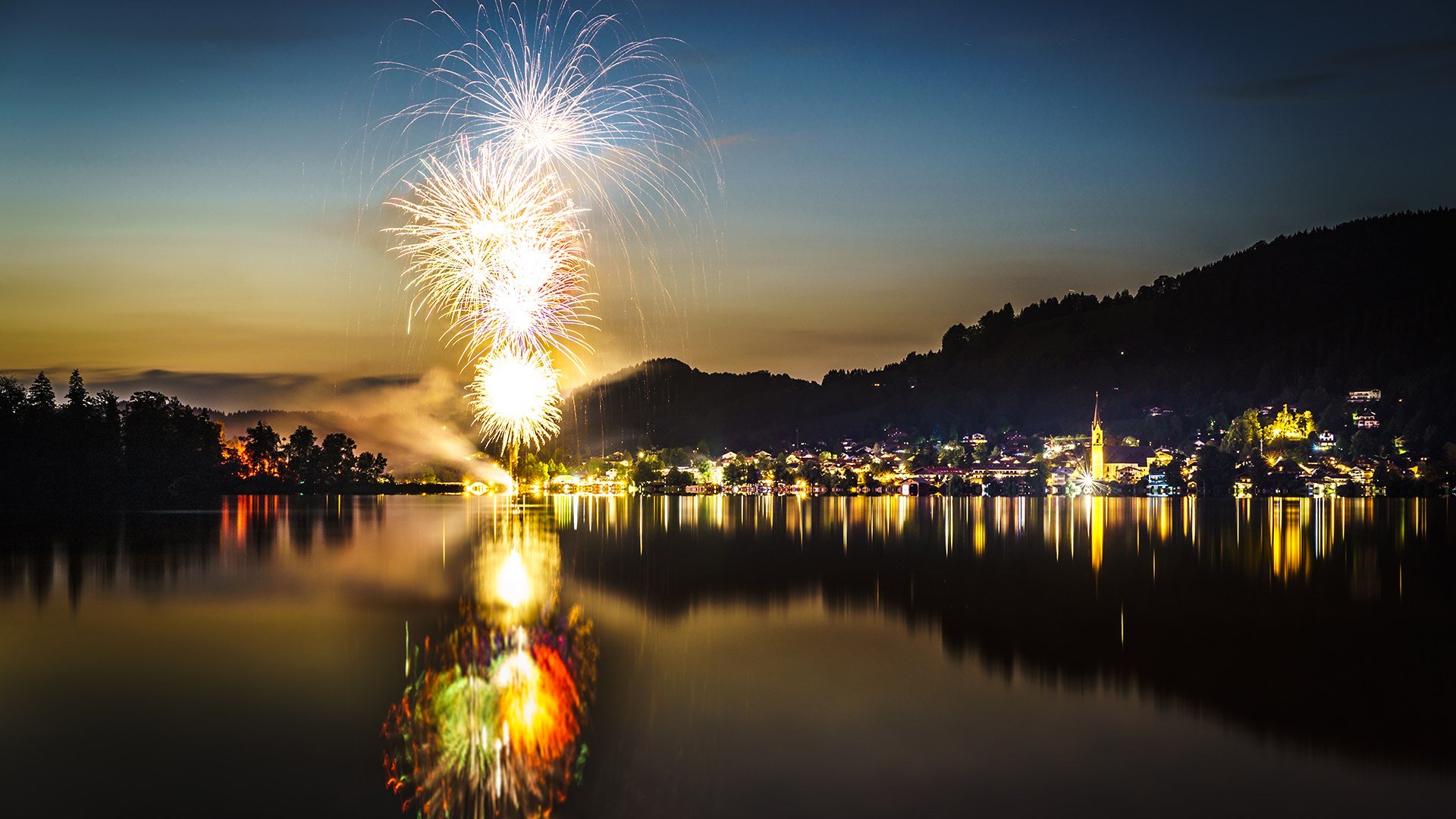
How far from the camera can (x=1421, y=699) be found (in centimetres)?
1647

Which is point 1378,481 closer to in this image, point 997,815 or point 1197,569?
point 1197,569

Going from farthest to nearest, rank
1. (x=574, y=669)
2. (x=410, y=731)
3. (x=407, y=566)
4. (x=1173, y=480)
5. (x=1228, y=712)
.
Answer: (x=1173, y=480) < (x=407, y=566) < (x=574, y=669) < (x=1228, y=712) < (x=410, y=731)

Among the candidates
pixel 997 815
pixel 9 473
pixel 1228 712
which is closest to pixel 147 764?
pixel 997 815

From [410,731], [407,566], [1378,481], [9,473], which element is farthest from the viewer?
[1378,481]

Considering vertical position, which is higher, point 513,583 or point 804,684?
point 804,684

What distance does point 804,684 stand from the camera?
57.0 ft

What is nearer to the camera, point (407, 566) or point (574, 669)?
point (574, 669)

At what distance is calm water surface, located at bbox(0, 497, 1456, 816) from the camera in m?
11.6

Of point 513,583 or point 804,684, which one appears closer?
point 804,684

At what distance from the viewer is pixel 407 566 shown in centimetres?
3797

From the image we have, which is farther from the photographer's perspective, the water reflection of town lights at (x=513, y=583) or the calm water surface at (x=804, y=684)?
the water reflection of town lights at (x=513, y=583)

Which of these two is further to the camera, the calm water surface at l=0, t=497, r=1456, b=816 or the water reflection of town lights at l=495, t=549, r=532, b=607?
the water reflection of town lights at l=495, t=549, r=532, b=607

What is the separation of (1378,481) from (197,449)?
554 feet

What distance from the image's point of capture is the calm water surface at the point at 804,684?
38.1 ft
